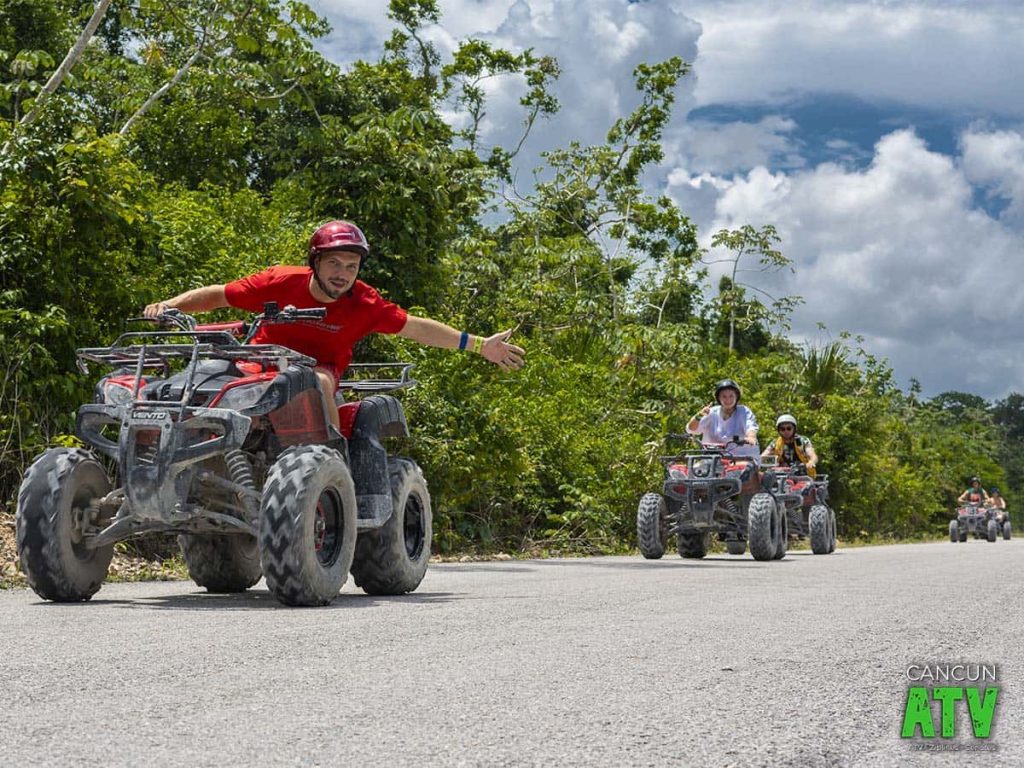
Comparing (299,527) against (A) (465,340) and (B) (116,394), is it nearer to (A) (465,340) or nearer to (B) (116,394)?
(B) (116,394)

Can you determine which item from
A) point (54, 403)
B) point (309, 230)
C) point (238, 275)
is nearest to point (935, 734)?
point (54, 403)

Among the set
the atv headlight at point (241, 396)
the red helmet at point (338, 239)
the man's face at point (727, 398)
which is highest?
the man's face at point (727, 398)

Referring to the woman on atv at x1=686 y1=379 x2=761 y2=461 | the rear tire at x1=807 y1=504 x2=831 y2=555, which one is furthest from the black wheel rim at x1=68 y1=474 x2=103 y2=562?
the rear tire at x1=807 y1=504 x2=831 y2=555

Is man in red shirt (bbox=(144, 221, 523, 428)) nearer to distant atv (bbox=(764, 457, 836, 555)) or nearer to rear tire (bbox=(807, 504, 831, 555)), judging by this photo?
distant atv (bbox=(764, 457, 836, 555))

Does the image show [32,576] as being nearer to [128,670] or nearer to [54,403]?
[128,670]

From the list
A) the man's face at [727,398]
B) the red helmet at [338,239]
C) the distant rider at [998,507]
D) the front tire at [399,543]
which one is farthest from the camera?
the distant rider at [998,507]

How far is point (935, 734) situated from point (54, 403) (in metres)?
8.80

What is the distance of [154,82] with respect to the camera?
76.2ft

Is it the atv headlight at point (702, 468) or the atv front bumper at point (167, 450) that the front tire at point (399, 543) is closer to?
the atv front bumper at point (167, 450)

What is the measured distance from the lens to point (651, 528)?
15.9 m

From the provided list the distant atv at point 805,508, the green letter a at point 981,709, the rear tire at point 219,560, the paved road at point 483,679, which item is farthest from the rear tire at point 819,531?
the green letter a at point 981,709

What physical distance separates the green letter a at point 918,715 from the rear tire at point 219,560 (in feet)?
16.9

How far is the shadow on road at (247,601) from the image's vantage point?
22.3ft

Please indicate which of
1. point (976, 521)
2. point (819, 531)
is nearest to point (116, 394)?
point (819, 531)
